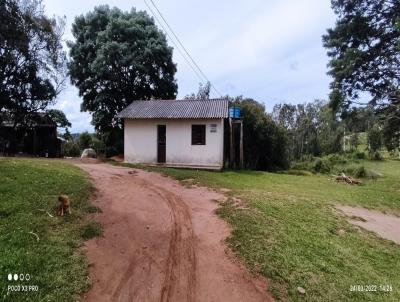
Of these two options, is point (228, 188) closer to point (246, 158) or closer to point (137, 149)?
point (137, 149)

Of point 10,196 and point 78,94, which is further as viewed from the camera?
point 78,94

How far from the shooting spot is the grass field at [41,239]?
3.93 metres

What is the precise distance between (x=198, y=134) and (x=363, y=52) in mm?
9681

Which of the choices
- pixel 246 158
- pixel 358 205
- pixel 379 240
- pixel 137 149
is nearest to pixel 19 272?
pixel 379 240

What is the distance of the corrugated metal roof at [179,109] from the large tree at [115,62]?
16.1ft

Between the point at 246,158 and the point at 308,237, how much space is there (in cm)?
1393

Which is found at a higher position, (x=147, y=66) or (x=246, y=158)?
(x=147, y=66)

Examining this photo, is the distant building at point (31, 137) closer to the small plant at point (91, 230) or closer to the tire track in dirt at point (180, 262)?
the tire track in dirt at point (180, 262)

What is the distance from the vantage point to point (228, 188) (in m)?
11.0

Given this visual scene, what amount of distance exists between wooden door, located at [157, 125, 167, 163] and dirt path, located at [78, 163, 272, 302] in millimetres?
9302

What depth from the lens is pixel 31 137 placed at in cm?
2353

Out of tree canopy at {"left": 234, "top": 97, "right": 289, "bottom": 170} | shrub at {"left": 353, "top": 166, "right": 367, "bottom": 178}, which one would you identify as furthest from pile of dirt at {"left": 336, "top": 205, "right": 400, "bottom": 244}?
shrub at {"left": 353, "top": 166, "right": 367, "bottom": 178}

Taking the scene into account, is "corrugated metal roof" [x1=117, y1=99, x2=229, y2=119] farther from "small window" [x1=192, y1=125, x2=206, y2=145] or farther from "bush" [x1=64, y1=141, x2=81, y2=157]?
"bush" [x1=64, y1=141, x2=81, y2=157]

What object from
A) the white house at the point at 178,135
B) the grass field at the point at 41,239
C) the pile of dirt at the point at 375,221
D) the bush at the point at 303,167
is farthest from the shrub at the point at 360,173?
the grass field at the point at 41,239
